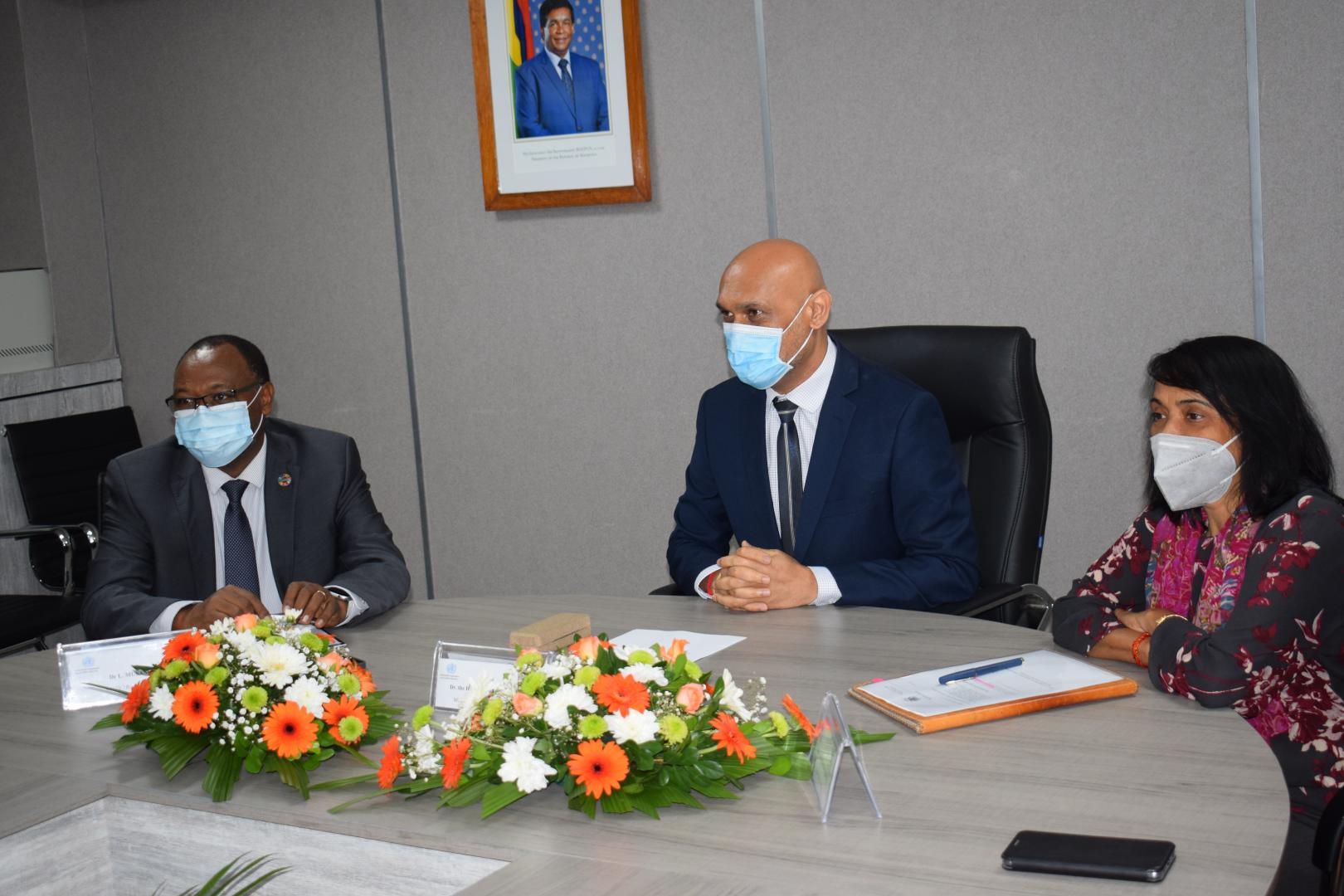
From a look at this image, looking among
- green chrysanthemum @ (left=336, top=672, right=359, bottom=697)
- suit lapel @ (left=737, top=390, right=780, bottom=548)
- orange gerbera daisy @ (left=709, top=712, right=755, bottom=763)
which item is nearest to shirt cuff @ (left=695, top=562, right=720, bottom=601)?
suit lapel @ (left=737, top=390, right=780, bottom=548)

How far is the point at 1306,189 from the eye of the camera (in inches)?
139

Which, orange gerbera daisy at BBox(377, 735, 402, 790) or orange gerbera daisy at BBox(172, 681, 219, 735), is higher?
orange gerbera daisy at BBox(172, 681, 219, 735)

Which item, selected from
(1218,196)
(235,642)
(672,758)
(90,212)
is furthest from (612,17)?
(672,758)

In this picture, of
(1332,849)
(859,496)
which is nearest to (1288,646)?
(1332,849)

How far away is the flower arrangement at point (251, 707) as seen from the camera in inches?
68.4

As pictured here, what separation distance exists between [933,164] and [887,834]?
2.78m

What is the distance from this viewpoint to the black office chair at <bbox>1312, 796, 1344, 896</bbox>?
1625 mm

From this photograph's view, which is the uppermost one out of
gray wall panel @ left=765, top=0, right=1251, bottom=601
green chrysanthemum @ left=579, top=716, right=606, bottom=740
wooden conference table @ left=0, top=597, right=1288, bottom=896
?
gray wall panel @ left=765, top=0, right=1251, bottom=601

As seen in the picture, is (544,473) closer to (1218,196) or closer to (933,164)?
(933,164)

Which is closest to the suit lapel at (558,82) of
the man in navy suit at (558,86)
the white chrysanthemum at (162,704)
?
the man in navy suit at (558,86)

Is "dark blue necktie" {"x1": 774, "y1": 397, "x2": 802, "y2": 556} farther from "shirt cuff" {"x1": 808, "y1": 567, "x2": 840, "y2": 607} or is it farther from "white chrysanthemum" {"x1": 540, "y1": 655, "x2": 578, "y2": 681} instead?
"white chrysanthemum" {"x1": 540, "y1": 655, "x2": 578, "y2": 681}

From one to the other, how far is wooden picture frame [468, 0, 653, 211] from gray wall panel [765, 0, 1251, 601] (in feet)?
1.44

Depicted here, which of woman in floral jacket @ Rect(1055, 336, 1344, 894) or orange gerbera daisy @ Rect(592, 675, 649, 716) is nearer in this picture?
orange gerbera daisy @ Rect(592, 675, 649, 716)

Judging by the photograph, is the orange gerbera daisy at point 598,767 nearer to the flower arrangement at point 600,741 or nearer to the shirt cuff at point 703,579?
the flower arrangement at point 600,741
